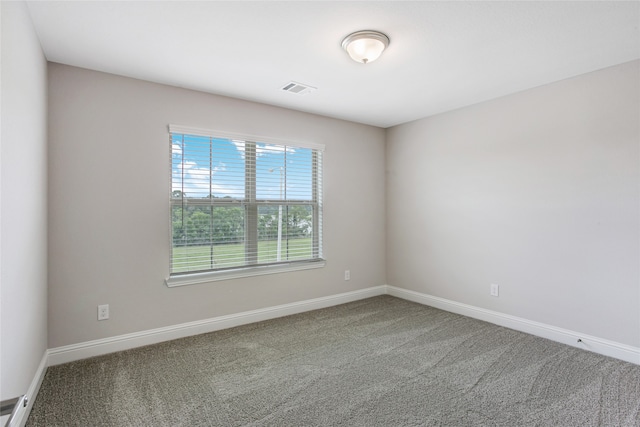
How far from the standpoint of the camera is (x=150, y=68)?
2.72 metres

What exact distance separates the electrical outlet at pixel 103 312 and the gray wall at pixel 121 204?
0.13ft

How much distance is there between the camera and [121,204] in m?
2.86

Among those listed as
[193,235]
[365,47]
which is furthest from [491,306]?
[193,235]

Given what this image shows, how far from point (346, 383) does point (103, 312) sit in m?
2.07

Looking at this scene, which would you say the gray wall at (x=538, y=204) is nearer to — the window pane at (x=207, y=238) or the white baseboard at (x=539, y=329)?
the white baseboard at (x=539, y=329)

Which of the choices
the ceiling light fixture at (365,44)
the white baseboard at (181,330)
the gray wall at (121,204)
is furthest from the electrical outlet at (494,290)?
the ceiling light fixture at (365,44)

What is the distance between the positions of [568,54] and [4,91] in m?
3.50

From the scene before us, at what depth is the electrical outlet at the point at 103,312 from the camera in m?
2.76

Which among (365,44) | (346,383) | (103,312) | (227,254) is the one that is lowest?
(346,383)

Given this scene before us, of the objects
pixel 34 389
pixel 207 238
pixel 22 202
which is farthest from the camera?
pixel 207 238

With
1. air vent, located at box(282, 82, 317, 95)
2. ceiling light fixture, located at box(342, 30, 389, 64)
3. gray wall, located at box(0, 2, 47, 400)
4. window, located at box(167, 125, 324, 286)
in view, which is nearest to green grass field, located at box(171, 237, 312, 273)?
window, located at box(167, 125, 324, 286)

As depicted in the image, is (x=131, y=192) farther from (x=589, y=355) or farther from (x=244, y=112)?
(x=589, y=355)

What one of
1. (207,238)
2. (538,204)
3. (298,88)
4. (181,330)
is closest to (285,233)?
(207,238)

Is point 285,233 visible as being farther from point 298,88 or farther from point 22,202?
point 22,202
